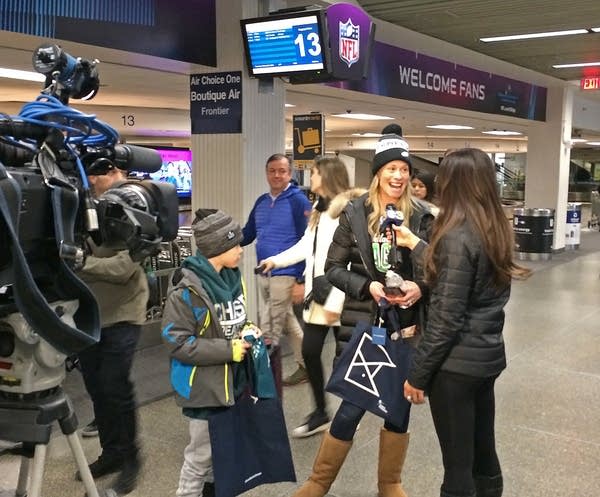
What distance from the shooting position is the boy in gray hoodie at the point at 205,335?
244 cm

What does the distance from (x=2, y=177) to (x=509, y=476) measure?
2870mm

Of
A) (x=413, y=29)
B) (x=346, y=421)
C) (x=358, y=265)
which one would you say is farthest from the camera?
(x=413, y=29)

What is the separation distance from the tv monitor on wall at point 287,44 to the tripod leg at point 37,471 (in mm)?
3978

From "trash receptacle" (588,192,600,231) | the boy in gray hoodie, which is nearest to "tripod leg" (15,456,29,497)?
the boy in gray hoodie

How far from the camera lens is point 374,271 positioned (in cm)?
274

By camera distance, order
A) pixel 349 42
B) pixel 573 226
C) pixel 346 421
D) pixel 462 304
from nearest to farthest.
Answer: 1. pixel 462 304
2. pixel 346 421
3. pixel 349 42
4. pixel 573 226

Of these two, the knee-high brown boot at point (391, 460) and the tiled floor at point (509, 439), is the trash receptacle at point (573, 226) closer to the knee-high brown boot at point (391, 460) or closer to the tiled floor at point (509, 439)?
the tiled floor at point (509, 439)

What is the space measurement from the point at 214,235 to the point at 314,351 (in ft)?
4.31

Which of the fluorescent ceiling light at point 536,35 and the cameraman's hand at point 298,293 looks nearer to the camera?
the cameraman's hand at point 298,293

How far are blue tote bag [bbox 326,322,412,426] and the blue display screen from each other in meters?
2.93

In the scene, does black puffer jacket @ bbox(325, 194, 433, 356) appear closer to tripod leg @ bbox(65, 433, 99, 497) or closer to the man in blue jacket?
tripod leg @ bbox(65, 433, 99, 497)

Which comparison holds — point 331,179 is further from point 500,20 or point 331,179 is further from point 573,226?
point 573,226

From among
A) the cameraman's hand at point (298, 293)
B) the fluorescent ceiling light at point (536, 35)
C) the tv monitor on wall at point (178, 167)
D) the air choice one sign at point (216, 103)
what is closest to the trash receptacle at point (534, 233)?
the fluorescent ceiling light at point (536, 35)

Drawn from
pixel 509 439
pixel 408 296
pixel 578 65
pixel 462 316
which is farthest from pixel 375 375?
pixel 578 65
